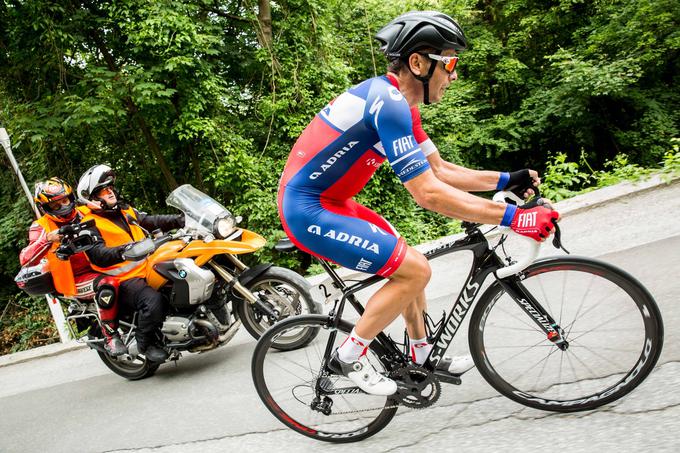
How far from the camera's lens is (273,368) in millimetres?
3170

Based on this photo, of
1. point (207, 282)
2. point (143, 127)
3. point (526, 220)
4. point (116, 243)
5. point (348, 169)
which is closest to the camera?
point (526, 220)

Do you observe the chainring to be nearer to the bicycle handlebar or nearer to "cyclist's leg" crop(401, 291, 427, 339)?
"cyclist's leg" crop(401, 291, 427, 339)

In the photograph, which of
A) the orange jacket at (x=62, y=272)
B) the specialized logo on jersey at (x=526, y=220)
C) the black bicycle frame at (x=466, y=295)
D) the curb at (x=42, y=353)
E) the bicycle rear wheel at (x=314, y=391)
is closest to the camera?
the specialized logo on jersey at (x=526, y=220)

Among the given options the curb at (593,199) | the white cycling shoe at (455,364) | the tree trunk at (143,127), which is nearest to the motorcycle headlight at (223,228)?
the curb at (593,199)

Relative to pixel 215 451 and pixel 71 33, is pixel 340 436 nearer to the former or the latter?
pixel 215 451

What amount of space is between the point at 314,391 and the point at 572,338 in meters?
1.49

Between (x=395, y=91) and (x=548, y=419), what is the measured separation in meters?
1.85

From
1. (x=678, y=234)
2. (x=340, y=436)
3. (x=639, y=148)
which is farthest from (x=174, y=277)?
(x=639, y=148)

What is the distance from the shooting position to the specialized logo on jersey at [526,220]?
7.84 ft

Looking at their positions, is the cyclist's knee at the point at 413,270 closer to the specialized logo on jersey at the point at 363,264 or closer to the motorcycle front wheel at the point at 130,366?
the specialized logo on jersey at the point at 363,264

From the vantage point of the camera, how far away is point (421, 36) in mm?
2578

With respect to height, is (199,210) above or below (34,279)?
above

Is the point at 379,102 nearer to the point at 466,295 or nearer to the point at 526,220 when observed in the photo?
the point at 526,220

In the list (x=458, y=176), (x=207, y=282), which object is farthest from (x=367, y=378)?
(x=207, y=282)
